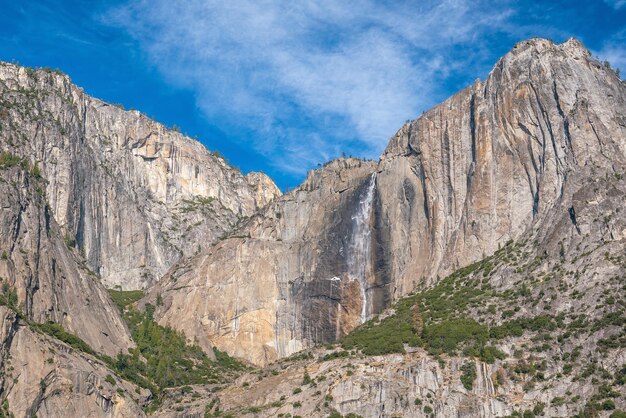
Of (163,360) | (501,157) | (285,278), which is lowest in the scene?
(163,360)

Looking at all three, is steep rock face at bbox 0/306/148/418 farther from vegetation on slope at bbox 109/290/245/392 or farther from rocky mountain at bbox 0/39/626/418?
vegetation on slope at bbox 109/290/245/392

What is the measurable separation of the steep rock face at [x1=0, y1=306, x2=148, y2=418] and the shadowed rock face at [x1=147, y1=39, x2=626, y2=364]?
3234cm

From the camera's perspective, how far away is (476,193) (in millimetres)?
140125

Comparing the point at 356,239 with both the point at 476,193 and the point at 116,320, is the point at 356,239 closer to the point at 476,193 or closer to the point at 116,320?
→ the point at 476,193

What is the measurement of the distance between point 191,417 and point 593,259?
47389mm

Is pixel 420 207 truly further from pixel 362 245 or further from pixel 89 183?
pixel 89 183

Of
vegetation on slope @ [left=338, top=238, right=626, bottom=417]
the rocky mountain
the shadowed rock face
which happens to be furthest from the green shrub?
the shadowed rock face

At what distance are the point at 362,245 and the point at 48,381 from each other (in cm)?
5209

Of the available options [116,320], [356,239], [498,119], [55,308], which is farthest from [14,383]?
[498,119]

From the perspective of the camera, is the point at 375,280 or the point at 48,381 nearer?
the point at 48,381

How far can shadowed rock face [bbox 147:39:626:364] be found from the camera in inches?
5344

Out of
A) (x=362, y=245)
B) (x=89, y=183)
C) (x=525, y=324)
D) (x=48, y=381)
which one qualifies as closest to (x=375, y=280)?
(x=362, y=245)

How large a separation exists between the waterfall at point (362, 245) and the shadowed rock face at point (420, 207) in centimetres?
63

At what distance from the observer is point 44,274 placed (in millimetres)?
130750
